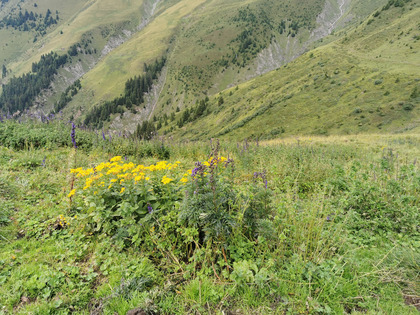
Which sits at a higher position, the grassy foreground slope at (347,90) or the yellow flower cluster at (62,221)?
the yellow flower cluster at (62,221)

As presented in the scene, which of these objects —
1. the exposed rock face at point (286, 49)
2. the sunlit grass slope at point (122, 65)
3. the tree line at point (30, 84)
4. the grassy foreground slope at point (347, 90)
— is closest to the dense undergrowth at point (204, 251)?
the grassy foreground slope at point (347, 90)

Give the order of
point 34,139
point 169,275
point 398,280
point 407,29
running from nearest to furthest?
point 398,280
point 169,275
point 34,139
point 407,29

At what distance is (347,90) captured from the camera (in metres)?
45.0

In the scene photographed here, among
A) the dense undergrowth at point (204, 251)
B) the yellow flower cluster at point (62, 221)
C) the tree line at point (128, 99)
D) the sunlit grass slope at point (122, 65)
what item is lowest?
the dense undergrowth at point (204, 251)

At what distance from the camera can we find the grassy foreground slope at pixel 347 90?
35.8m

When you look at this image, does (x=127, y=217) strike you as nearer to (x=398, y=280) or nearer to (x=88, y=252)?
(x=88, y=252)

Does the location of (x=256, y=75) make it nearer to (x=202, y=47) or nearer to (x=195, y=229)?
(x=202, y=47)

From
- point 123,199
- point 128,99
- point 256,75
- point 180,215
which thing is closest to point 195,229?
point 180,215

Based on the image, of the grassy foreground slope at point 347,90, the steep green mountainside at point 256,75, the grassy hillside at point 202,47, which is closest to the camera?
the grassy foreground slope at point 347,90

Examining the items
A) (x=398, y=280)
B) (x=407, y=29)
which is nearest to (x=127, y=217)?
(x=398, y=280)

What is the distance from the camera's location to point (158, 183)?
4.18 metres

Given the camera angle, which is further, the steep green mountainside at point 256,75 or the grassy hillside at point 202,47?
the grassy hillside at point 202,47

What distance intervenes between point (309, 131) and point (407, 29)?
155 ft

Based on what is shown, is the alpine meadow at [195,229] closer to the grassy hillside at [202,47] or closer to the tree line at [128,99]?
the grassy hillside at [202,47]
